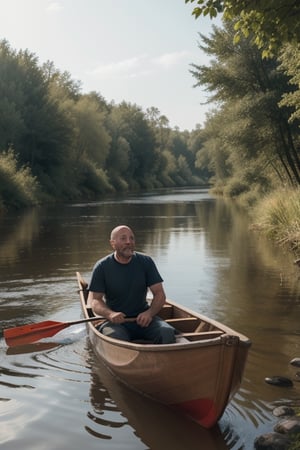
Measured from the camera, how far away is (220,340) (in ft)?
15.2

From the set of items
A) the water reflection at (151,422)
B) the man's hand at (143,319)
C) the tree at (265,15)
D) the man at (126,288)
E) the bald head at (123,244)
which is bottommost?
the water reflection at (151,422)

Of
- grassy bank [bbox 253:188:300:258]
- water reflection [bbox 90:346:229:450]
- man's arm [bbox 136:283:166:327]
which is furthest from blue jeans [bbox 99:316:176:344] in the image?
grassy bank [bbox 253:188:300:258]

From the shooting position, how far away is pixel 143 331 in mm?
6148

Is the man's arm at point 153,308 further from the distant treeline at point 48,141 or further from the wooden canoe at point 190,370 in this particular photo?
the distant treeline at point 48,141

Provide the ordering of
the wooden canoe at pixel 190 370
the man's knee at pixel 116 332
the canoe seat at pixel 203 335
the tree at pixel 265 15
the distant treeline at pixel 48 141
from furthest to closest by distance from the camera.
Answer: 1. the distant treeline at pixel 48 141
2. the tree at pixel 265 15
3. the man's knee at pixel 116 332
4. the canoe seat at pixel 203 335
5. the wooden canoe at pixel 190 370

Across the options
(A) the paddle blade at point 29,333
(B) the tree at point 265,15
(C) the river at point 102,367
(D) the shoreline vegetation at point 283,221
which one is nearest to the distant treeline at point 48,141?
(D) the shoreline vegetation at point 283,221

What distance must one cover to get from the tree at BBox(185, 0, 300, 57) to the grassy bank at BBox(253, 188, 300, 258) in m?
8.27

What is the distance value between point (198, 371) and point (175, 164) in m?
102

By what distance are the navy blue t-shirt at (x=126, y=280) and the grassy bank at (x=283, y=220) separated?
29.5 ft

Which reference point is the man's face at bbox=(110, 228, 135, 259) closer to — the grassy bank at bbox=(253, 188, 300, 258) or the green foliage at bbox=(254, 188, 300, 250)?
the grassy bank at bbox=(253, 188, 300, 258)

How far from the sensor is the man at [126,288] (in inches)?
238

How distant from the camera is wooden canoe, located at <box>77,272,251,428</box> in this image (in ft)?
15.4

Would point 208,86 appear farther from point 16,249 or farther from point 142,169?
point 142,169

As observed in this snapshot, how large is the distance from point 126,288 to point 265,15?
11.6ft
